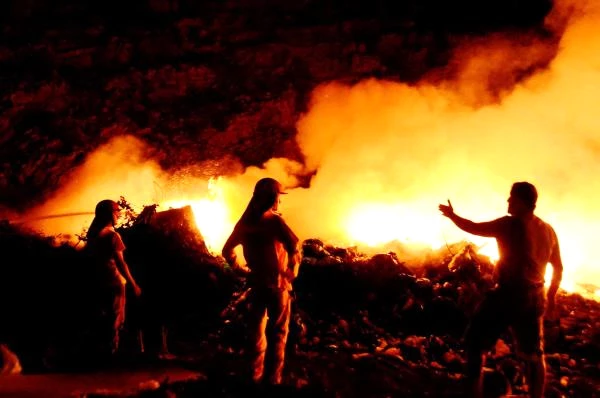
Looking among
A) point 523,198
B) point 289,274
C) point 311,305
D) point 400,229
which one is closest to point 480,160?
point 400,229

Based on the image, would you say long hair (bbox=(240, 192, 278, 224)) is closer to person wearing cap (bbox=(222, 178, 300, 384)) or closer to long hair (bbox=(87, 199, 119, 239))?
person wearing cap (bbox=(222, 178, 300, 384))

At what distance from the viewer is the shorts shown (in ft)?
12.8

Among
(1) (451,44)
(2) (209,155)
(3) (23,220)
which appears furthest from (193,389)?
(1) (451,44)

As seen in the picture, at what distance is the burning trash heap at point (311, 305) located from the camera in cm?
568

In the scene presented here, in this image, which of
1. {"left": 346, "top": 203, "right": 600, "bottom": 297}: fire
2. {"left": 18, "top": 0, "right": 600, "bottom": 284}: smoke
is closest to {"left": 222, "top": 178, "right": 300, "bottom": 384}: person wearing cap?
{"left": 346, "top": 203, "right": 600, "bottom": 297}: fire

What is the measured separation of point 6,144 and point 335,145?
25.5ft

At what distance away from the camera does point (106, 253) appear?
5.20 meters

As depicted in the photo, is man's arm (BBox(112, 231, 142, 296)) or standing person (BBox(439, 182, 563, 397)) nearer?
standing person (BBox(439, 182, 563, 397))

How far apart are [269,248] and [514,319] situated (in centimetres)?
206

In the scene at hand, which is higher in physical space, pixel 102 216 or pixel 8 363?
pixel 102 216

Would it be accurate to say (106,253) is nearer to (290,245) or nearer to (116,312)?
(116,312)

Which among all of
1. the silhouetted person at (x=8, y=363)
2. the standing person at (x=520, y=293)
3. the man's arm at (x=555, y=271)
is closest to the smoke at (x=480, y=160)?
the man's arm at (x=555, y=271)

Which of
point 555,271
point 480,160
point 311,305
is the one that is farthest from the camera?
point 480,160

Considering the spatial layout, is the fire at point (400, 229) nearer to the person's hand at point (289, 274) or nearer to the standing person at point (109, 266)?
the person's hand at point (289, 274)
